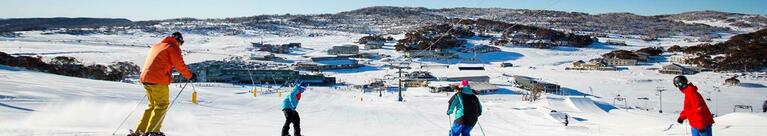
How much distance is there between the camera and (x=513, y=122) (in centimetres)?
1731

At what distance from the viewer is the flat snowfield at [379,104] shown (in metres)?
10.1

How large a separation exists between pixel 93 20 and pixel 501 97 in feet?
569

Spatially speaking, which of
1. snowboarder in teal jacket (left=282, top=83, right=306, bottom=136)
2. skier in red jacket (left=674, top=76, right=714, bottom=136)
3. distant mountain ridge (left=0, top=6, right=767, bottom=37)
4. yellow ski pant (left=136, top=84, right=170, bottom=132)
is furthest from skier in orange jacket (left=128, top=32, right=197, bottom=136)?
distant mountain ridge (left=0, top=6, right=767, bottom=37)

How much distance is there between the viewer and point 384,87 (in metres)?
42.1

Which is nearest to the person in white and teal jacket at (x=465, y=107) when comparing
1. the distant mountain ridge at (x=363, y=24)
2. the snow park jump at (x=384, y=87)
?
the snow park jump at (x=384, y=87)

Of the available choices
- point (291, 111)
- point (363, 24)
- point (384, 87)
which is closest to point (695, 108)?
point (291, 111)

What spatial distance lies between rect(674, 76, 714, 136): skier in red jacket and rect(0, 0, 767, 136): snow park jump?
0.02 meters

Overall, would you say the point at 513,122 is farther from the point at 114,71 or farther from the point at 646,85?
the point at 114,71

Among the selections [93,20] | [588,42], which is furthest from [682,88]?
[93,20]

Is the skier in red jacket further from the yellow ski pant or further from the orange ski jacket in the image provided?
the yellow ski pant

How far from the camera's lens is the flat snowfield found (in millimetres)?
10094

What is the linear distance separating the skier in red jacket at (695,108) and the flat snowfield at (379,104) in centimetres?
448

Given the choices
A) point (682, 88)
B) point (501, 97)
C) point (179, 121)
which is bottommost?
point (501, 97)

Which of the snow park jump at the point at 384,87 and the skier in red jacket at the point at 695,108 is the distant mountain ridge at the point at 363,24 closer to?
the snow park jump at the point at 384,87
